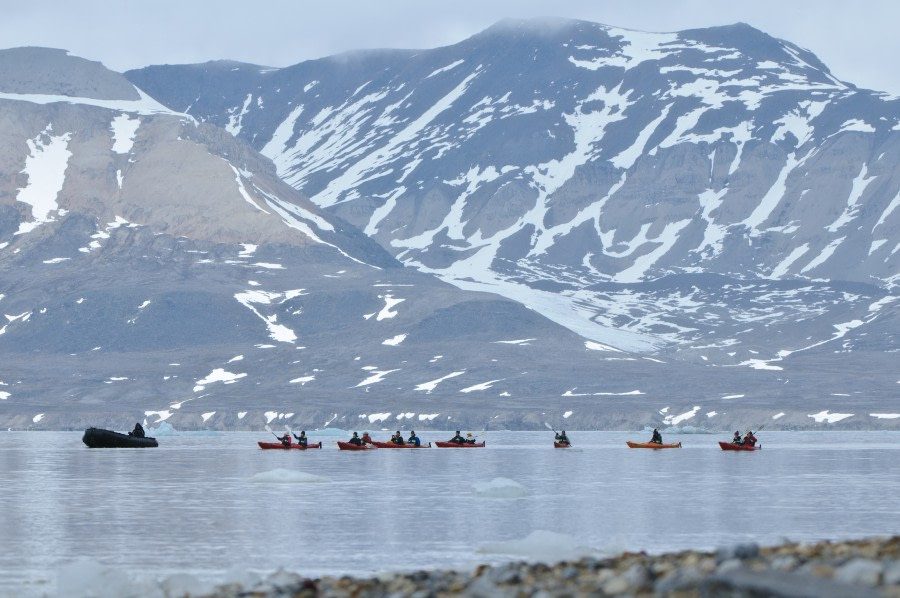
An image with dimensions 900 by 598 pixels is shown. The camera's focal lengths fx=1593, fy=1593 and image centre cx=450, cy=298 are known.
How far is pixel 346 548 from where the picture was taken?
56.7 m

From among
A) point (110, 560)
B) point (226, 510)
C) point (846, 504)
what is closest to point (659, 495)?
point (846, 504)

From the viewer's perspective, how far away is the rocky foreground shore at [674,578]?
27812 millimetres

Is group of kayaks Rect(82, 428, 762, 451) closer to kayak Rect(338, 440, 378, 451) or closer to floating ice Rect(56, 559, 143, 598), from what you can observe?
kayak Rect(338, 440, 378, 451)

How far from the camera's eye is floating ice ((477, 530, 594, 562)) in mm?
46562

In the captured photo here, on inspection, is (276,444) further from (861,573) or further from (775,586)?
(775,586)

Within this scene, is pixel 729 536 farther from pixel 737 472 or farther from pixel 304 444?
pixel 304 444

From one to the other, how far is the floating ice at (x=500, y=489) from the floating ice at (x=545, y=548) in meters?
30.3

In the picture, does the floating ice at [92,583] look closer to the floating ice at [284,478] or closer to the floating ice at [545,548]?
the floating ice at [545,548]

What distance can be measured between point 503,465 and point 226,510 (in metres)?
55.4

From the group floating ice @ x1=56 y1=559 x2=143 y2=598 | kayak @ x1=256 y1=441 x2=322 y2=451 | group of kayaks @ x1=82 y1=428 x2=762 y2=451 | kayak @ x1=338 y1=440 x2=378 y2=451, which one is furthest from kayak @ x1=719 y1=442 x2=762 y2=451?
floating ice @ x1=56 y1=559 x2=143 y2=598

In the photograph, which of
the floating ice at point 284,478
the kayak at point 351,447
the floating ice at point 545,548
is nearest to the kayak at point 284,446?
the kayak at point 351,447

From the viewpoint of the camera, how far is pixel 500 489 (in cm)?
8269

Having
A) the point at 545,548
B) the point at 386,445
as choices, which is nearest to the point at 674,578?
the point at 545,548

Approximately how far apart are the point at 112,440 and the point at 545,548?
135583mm
